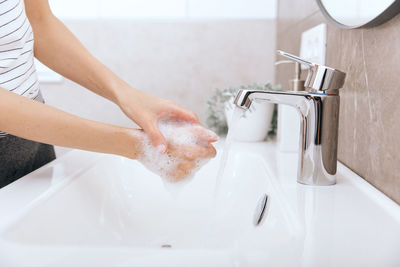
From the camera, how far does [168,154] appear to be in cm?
66

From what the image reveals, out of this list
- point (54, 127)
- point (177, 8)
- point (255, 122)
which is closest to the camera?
point (54, 127)

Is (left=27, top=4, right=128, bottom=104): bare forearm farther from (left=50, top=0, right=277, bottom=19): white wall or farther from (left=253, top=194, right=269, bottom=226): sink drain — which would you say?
(left=50, top=0, right=277, bottom=19): white wall

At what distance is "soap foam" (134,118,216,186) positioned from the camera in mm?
635

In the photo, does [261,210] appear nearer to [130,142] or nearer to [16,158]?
[130,142]

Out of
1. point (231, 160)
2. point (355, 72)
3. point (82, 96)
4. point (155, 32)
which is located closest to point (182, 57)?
point (155, 32)

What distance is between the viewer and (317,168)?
0.61 m

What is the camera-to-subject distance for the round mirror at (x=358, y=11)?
51 centimetres

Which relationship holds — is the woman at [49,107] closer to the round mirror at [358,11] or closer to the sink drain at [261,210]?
the sink drain at [261,210]

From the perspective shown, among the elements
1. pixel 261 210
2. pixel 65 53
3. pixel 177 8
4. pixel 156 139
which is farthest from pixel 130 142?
pixel 177 8

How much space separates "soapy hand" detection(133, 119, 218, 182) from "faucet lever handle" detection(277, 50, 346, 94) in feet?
0.55

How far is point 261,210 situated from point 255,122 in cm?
42

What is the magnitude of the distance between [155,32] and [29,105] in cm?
88

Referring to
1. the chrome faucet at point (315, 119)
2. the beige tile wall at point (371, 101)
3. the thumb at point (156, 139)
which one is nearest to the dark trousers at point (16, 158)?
the thumb at point (156, 139)

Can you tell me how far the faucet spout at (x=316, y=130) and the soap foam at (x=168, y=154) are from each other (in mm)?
112
